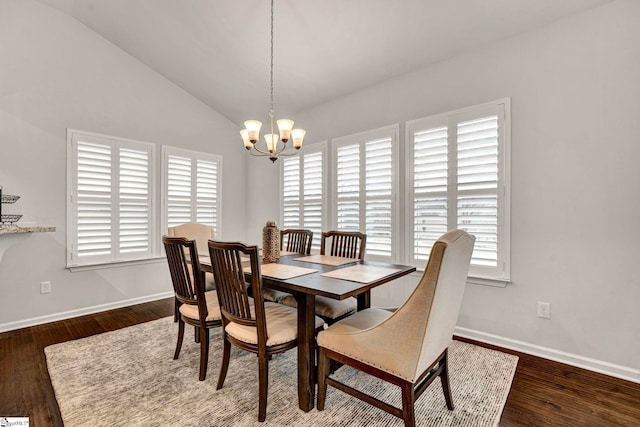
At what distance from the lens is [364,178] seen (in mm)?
3656

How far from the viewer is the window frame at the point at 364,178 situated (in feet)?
11.1

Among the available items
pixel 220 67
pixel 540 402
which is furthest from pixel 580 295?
pixel 220 67

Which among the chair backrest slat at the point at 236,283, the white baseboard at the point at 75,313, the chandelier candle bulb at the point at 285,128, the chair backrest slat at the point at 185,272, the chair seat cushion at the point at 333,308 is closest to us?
the chair backrest slat at the point at 236,283

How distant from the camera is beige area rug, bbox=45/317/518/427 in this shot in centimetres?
176

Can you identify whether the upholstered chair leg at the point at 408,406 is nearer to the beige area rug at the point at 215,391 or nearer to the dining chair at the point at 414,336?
the dining chair at the point at 414,336

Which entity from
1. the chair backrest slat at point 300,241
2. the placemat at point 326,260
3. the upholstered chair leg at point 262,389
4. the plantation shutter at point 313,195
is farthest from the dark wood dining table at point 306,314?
the plantation shutter at point 313,195

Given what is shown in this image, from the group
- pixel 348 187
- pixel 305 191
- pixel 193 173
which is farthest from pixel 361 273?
pixel 193 173

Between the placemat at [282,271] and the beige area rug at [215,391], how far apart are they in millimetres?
787

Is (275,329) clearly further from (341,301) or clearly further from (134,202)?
(134,202)

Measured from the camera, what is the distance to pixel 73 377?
2207mm

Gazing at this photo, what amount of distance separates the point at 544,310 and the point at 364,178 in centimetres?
214

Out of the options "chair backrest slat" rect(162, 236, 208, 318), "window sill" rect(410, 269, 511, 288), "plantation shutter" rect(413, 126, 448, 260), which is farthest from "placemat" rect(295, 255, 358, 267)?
"window sill" rect(410, 269, 511, 288)

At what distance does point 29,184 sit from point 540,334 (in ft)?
16.9

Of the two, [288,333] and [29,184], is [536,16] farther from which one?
[29,184]
